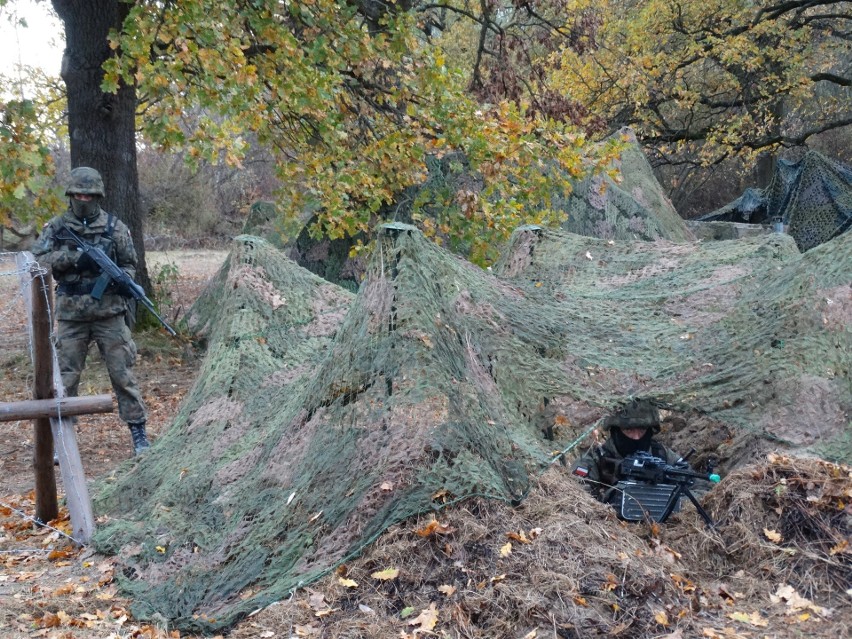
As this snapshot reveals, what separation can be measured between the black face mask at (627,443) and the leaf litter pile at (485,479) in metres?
0.23

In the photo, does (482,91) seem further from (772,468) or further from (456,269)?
(772,468)

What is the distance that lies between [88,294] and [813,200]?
13.7 meters

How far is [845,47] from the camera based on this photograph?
65.2 ft

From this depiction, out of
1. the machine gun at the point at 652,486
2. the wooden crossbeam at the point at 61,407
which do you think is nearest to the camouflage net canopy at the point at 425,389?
the machine gun at the point at 652,486

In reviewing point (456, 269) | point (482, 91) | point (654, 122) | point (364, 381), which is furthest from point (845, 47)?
point (364, 381)

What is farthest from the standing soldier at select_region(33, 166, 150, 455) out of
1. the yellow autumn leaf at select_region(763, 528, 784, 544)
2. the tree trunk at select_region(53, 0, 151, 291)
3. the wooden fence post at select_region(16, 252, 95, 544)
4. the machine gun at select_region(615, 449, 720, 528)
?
the yellow autumn leaf at select_region(763, 528, 784, 544)

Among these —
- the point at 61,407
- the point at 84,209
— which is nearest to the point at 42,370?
the point at 61,407

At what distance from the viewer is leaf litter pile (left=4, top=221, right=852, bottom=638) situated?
3.80 m

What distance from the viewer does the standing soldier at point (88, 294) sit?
6898 millimetres

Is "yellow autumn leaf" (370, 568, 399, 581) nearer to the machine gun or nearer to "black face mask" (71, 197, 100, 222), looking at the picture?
the machine gun

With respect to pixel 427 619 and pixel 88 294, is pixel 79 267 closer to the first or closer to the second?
pixel 88 294

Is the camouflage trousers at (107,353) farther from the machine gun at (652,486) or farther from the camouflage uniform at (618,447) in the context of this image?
the machine gun at (652,486)

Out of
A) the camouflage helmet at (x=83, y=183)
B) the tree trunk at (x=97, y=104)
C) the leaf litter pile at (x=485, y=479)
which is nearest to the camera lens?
the leaf litter pile at (x=485, y=479)

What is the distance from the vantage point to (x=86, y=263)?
22.9 feet
